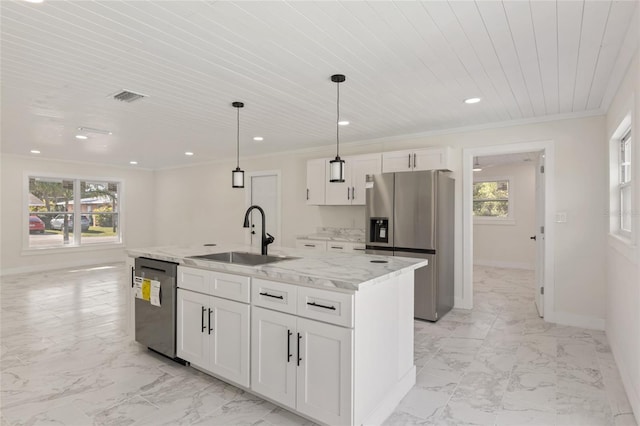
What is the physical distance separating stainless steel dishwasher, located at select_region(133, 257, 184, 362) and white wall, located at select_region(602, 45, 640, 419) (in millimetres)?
3211

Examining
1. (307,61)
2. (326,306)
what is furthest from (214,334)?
(307,61)

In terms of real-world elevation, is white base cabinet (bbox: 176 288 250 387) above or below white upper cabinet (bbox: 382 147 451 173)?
below

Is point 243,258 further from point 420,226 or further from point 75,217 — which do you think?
point 75,217

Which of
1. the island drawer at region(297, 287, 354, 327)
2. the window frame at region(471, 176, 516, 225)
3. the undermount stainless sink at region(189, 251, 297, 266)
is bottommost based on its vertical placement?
the island drawer at region(297, 287, 354, 327)

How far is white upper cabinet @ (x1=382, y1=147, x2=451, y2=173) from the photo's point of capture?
4379 millimetres

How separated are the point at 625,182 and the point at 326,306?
121 inches

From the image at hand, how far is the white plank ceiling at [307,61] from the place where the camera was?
1972 mm

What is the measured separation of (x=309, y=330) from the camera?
6.70 feet

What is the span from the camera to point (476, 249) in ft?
27.1

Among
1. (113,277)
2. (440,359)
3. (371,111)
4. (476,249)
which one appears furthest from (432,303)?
(113,277)

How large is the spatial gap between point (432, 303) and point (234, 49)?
10.7 ft

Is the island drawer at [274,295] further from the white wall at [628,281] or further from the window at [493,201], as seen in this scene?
the window at [493,201]

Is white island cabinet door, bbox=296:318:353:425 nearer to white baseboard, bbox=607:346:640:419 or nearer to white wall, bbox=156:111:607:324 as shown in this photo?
white baseboard, bbox=607:346:640:419

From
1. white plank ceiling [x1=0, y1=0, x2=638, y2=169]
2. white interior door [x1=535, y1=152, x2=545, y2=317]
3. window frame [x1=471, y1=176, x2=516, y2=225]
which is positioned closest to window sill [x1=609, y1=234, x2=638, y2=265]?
white interior door [x1=535, y1=152, x2=545, y2=317]
